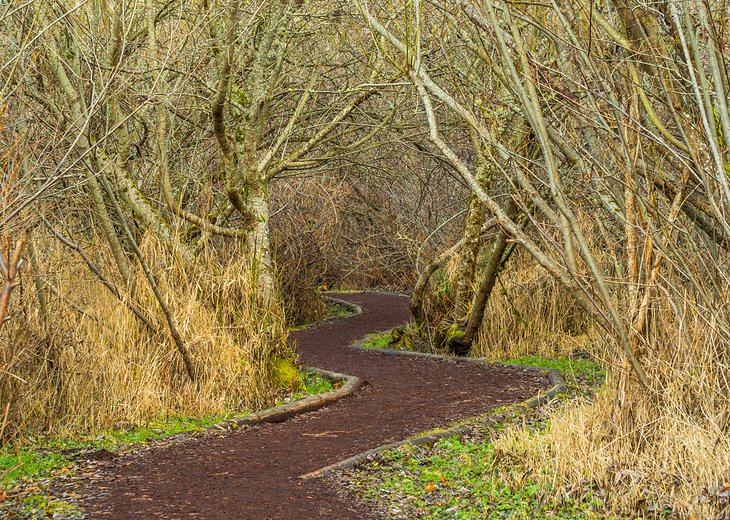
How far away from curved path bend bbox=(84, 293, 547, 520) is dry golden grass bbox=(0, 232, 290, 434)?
0.78m

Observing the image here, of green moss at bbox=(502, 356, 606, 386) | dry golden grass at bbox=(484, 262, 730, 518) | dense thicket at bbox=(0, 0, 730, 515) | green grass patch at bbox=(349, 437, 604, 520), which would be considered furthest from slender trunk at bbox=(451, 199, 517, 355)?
dry golden grass at bbox=(484, 262, 730, 518)

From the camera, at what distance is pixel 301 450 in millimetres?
7629

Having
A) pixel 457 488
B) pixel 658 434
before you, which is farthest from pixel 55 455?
pixel 658 434

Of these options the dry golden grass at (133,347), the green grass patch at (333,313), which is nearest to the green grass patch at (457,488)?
the dry golden grass at (133,347)

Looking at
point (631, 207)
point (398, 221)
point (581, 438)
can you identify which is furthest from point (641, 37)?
point (398, 221)

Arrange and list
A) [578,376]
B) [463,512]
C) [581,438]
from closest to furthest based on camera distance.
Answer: [463,512], [581,438], [578,376]

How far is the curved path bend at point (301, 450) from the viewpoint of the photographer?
599cm

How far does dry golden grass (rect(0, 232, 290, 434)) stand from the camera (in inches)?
310

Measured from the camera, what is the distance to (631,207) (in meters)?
6.09

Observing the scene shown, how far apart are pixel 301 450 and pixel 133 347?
2.20 meters

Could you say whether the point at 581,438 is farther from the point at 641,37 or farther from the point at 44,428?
the point at 44,428

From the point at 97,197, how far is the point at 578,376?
5.84 m

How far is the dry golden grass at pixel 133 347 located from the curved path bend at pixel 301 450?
0.78 meters

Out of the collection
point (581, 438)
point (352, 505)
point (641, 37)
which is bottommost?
point (352, 505)
